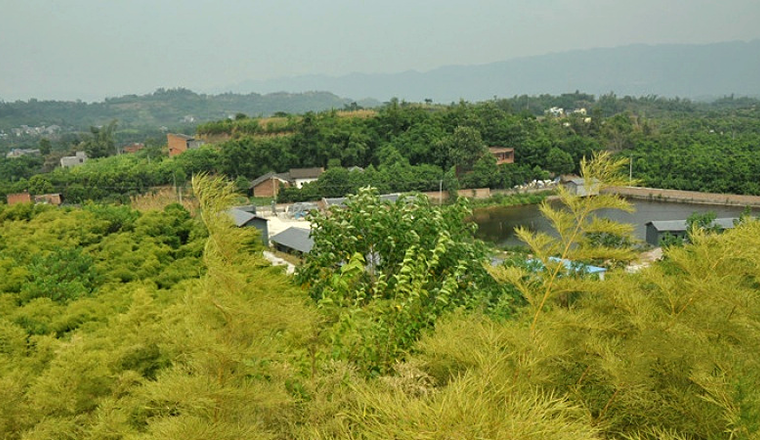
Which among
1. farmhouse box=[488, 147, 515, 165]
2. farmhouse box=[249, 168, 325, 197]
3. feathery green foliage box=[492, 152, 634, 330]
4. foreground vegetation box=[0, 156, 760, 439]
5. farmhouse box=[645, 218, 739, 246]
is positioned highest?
feathery green foliage box=[492, 152, 634, 330]

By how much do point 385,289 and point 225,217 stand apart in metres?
1.73

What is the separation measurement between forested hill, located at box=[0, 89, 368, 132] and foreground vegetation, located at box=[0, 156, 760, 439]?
63.2m

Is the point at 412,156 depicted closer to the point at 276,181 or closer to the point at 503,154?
the point at 503,154

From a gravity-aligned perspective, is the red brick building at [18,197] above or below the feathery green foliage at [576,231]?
below

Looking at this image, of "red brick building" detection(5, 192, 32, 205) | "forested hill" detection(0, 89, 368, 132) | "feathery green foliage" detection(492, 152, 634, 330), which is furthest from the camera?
"forested hill" detection(0, 89, 368, 132)

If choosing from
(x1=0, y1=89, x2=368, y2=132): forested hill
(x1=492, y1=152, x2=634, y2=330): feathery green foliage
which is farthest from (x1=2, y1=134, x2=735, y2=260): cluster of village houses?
(x1=0, y1=89, x2=368, y2=132): forested hill

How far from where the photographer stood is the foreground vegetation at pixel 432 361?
5.56ft

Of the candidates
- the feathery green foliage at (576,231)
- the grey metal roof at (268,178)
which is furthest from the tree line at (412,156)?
the feathery green foliage at (576,231)

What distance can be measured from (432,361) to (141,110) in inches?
3707

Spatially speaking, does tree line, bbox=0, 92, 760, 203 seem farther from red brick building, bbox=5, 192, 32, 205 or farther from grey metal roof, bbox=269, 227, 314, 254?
grey metal roof, bbox=269, 227, 314, 254

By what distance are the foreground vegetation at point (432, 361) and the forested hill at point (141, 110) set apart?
63212 mm

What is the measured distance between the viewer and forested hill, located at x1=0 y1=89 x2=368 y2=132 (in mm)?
72875

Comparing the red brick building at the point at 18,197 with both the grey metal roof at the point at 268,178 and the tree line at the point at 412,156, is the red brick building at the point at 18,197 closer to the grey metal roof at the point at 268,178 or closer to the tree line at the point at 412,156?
the tree line at the point at 412,156

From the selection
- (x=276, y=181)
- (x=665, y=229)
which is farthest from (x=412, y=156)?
(x=665, y=229)
